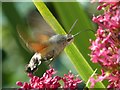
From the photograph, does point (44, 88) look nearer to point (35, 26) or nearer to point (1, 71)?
point (35, 26)

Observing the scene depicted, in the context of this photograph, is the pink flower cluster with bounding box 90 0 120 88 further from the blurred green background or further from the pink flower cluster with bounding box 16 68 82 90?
the blurred green background

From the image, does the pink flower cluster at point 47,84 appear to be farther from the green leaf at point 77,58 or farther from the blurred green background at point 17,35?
the blurred green background at point 17,35

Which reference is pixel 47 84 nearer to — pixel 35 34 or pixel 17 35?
pixel 35 34

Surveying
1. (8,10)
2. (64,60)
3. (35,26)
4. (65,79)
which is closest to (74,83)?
(65,79)

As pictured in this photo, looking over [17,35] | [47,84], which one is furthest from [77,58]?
[17,35]

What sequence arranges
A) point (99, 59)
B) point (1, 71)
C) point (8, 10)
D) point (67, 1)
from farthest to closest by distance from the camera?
point (1, 71) → point (8, 10) → point (67, 1) → point (99, 59)

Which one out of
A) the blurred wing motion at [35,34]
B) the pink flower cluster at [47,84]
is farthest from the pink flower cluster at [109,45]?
the blurred wing motion at [35,34]
